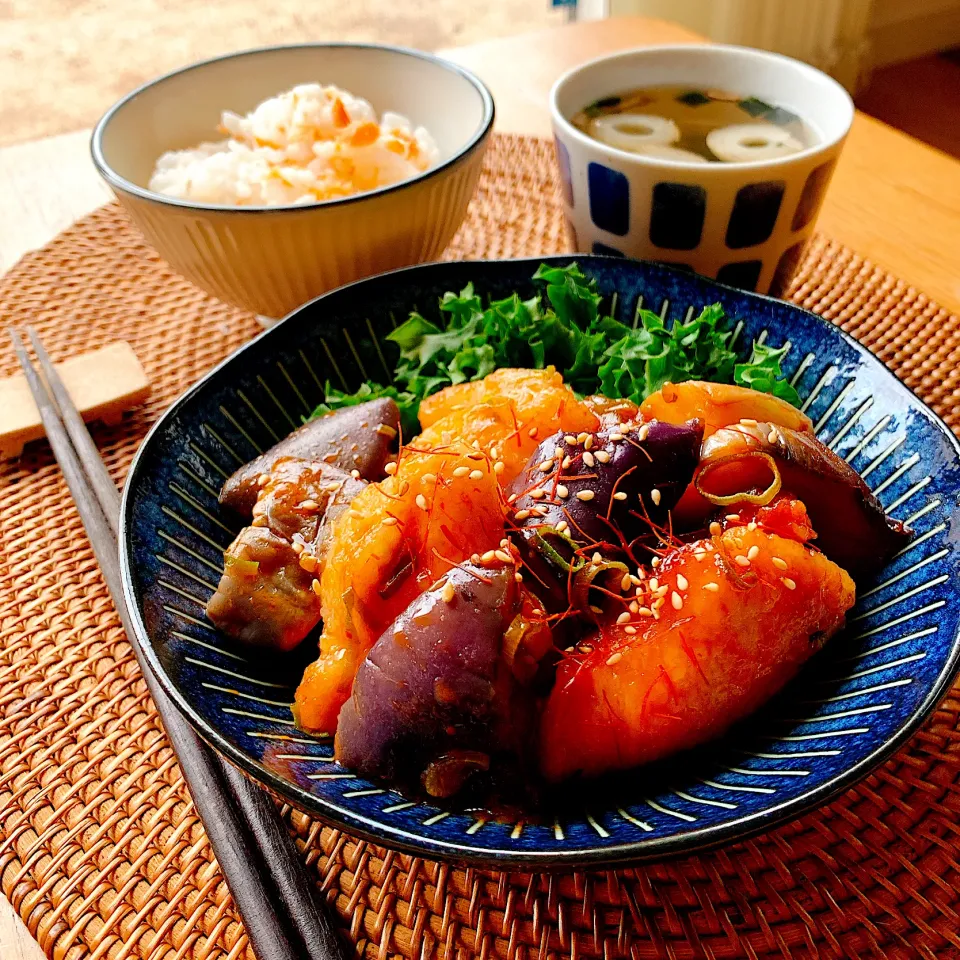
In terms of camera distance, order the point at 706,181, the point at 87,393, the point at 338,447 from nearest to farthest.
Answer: the point at 338,447 → the point at 706,181 → the point at 87,393

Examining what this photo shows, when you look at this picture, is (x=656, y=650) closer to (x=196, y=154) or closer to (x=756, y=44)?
(x=196, y=154)

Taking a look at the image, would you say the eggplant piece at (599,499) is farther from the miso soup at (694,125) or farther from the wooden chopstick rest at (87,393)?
the wooden chopstick rest at (87,393)

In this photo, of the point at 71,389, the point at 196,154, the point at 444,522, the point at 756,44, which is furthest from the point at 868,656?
the point at 756,44

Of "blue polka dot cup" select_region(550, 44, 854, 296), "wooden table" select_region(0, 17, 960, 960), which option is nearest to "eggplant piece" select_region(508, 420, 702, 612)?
"blue polka dot cup" select_region(550, 44, 854, 296)

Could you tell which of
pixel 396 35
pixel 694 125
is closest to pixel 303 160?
pixel 694 125

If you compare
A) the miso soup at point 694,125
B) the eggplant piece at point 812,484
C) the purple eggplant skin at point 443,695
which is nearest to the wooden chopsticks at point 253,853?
the purple eggplant skin at point 443,695

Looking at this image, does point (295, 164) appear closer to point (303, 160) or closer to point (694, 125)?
point (303, 160)
